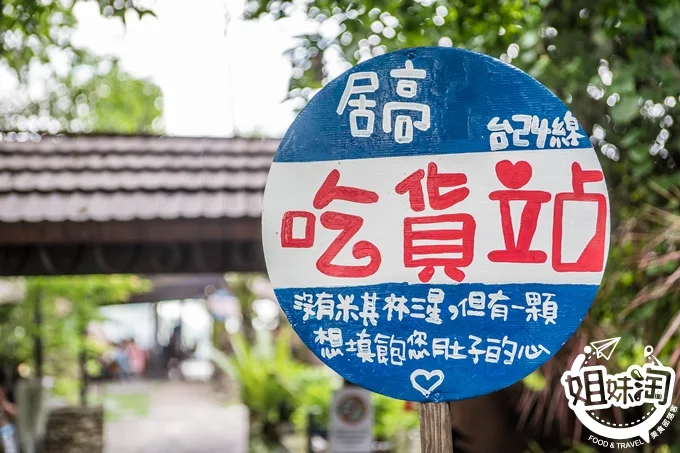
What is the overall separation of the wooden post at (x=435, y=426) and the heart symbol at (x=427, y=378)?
59 millimetres

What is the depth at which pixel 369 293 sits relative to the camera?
1348 millimetres

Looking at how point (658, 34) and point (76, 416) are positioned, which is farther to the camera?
point (76, 416)

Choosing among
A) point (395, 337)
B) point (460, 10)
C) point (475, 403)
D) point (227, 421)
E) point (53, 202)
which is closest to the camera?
point (395, 337)

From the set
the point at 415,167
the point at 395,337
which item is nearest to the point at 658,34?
the point at 415,167

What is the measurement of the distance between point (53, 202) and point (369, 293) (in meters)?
3.43

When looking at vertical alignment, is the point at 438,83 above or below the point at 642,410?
above

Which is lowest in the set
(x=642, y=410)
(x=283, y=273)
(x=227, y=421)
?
(x=227, y=421)

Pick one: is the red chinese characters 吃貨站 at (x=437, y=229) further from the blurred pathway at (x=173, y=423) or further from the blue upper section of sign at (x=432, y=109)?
the blurred pathway at (x=173, y=423)

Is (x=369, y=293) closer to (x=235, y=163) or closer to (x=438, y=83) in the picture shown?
(x=438, y=83)

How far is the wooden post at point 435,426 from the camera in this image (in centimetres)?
136

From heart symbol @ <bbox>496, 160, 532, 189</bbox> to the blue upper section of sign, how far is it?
1.3 inches
